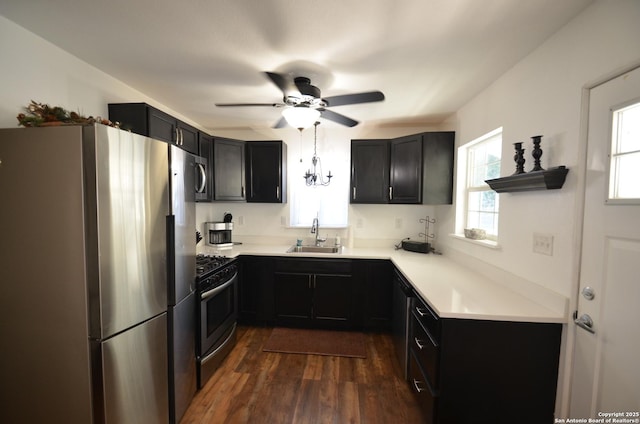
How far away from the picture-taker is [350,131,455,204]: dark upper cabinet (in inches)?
105

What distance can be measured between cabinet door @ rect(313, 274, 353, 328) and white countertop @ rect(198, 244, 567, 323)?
33 centimetres

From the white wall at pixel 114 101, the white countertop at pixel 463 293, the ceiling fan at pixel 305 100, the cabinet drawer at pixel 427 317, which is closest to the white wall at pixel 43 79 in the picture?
the white wall at pixel 114 101

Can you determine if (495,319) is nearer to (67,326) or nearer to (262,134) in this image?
(67,326)

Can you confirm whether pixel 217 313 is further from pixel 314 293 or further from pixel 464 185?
pixel 464 185

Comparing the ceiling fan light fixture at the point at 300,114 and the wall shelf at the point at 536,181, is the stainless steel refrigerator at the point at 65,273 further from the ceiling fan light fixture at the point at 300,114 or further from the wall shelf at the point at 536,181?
the wall shelf at the point at 536,181

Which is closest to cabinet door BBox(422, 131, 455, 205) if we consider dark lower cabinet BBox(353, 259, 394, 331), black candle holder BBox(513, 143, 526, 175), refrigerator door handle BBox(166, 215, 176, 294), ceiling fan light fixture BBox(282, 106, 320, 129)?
dark lower cabinet BBox(353, 259, 394, 331)

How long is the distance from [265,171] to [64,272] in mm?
2169

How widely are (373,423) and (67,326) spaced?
1.89 meters

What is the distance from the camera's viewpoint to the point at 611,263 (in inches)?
42.6

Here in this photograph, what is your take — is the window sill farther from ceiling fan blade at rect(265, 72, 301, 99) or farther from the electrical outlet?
ceiling fan blade at rect(265, 72, 301, 99)

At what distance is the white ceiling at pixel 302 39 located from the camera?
1.25 metres

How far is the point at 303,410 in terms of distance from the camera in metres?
1.73

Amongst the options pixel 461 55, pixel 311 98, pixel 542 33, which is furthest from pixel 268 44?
pixel 542 33

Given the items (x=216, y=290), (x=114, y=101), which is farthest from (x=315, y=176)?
(x=114, y=101)
